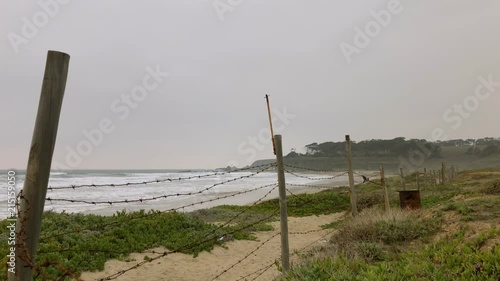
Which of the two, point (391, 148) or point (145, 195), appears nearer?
point (145, 195)

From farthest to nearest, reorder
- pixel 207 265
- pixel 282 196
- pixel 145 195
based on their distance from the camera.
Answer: pixel 145 195 → pixel 207 265 → pixel 282 196

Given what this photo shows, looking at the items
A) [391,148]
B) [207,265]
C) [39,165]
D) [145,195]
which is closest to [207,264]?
[207,265]

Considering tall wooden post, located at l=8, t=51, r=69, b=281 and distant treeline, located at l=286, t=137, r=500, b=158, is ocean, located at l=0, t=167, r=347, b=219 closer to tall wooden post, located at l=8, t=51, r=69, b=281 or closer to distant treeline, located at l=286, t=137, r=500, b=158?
tall wooden post, located at l=8, t=51, r=69, b=281

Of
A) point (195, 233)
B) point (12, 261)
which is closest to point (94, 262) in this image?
point (195, 233)

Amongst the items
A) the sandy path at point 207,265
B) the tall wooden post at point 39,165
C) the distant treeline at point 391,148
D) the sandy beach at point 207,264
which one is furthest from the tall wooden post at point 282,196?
the distant treeline at point 391,148

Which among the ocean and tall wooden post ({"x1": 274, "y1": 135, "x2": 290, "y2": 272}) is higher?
tall wooden post ({"x1": 274, "y1": 135, "x2": 290, "y2": 272})

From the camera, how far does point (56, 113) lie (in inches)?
104

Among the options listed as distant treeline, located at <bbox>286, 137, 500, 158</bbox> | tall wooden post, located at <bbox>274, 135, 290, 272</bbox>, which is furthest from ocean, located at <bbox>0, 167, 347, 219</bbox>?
distant treeline, located at <bbox>286, 137, 500, 158</bbox>

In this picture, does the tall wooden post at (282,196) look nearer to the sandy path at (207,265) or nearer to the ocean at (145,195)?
the ocean at (145,195)

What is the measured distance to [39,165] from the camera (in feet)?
8.41

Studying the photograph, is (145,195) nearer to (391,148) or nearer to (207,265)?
(207,265)

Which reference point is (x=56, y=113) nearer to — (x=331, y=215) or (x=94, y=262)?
(x=94, y=262)

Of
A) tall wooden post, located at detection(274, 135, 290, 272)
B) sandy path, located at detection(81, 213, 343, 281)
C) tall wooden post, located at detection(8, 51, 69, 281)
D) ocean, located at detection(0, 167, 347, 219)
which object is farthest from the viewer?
A: ocean, located at detection(0, 167, 347, 219)

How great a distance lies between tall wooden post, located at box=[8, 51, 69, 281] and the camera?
8.21 feet
